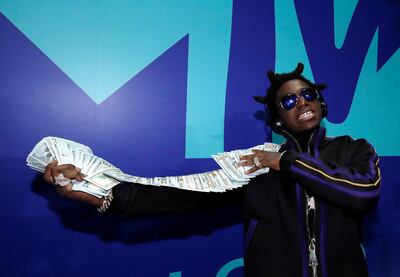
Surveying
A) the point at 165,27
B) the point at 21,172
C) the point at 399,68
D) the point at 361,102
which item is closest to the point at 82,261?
the point at 21,172

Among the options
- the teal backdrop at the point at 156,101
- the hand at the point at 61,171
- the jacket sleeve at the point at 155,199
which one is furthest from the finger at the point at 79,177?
the teal backdrop at the point at 156,101

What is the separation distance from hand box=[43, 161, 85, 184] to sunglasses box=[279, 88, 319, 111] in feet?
2.96

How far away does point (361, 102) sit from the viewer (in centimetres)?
206

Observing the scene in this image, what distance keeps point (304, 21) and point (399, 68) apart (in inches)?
33.1

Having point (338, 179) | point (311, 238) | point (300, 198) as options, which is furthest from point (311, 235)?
point (338, 179)

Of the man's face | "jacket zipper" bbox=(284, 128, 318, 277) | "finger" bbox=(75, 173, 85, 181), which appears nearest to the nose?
the man's face

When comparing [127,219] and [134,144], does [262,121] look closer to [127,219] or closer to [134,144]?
[134,144]

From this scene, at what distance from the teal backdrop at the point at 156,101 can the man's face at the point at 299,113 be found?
0.46 meters

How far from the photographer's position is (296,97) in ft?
4.36

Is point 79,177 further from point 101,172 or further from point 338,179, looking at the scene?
point 338,179

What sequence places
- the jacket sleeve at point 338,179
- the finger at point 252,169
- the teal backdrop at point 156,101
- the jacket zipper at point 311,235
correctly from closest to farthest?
1. the jacket sleeve at point 338,179
2. the jacket zipper at point 311,235
3. the finger at point 252,169
4. the teal backdrop at point 156,101

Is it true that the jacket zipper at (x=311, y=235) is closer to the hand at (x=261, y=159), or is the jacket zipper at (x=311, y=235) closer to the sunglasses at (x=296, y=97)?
the hand at (x=261, y=159)

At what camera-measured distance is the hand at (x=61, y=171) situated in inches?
43.1

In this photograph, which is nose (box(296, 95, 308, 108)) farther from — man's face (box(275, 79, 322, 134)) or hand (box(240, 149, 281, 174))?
hand (box(240, 149, 281, 174))
